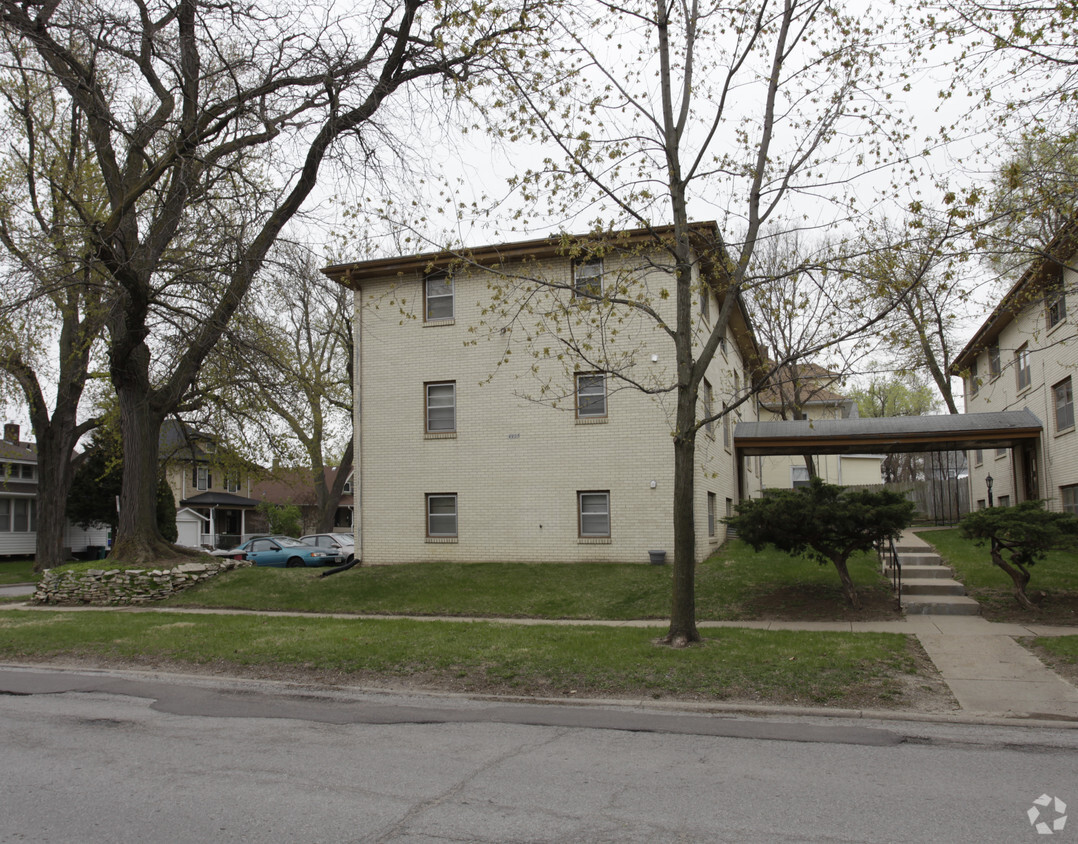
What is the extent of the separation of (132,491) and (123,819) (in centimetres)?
1616

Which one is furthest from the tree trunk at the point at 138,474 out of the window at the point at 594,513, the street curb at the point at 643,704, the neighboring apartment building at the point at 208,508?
the neighboring apartment building at the point at 208,508

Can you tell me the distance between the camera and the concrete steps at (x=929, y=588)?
13391mm

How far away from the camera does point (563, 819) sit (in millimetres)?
5078

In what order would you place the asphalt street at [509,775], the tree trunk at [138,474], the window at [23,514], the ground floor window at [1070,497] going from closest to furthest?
1. the asphalt street at [509,775]
2. the tree trunk at [138,474]
3. the ground floor window at [1070,497]
4. the window at [23,514]

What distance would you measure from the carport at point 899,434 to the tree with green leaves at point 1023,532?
6393 millimetres

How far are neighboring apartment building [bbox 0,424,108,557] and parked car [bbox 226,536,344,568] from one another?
15639 mm

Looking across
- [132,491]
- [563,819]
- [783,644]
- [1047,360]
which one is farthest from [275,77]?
[1047,360]

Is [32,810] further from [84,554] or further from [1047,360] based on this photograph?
[84,554]

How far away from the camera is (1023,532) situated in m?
12.2

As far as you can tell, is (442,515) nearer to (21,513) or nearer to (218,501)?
(21,513)

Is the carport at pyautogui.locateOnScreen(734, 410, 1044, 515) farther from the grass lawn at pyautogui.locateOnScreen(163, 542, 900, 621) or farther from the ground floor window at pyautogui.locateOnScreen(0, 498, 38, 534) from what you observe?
the ground floor window at pyautogui.locateOnScreen(0, 498, 38, 534)

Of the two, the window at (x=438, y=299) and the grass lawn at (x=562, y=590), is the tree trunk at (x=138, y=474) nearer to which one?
the grass lawn at (x=562, y=590)

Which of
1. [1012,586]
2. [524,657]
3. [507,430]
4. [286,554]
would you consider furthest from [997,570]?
[286,554]

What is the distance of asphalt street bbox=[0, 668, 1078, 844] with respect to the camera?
16.1ft
